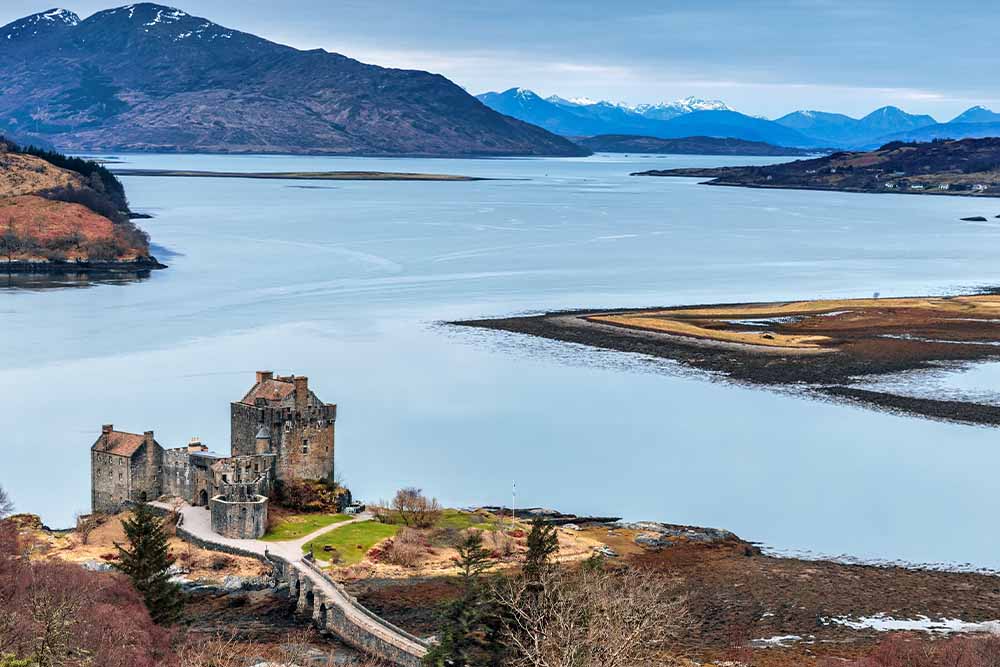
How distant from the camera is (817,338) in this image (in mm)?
92938

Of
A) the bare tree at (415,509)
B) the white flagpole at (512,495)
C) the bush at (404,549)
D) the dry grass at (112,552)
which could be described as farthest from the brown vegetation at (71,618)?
the white flagpole at (512,495)

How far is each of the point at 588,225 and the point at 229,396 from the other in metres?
131

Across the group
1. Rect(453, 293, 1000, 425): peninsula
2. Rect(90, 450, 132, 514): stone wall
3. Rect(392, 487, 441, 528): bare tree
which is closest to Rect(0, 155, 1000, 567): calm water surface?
Rect(90, 450, 132, 514): stone wall

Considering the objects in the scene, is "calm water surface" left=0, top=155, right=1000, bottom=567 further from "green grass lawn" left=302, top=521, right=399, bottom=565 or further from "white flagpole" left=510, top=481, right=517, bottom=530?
"green grass lawn" left=302, top=521, right=399, bottom=565

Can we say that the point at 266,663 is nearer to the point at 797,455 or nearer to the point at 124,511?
the point at 124,511

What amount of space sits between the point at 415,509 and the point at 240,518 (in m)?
6.54

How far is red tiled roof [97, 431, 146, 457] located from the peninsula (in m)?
39.9

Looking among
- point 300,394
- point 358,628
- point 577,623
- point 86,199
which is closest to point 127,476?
point 300,394

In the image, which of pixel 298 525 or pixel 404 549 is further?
pixel 298 525

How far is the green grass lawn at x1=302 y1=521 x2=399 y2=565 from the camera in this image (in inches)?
1759

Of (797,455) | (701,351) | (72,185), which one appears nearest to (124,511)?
(797,455)

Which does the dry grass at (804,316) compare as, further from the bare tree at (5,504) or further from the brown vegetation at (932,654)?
the brown vegetation at (932,654)

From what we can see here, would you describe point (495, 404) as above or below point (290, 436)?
below

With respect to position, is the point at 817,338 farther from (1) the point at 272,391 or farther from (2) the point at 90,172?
(2) the point at 90,172
